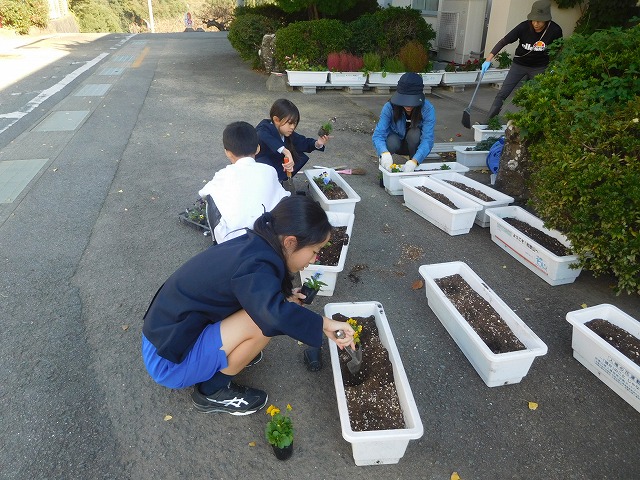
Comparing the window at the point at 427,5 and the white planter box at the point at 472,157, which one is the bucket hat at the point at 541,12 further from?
the window at the point at 427,5

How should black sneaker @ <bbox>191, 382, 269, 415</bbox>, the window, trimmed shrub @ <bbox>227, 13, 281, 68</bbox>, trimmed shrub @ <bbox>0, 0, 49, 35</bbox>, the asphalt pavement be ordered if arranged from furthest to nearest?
trimmed shrub @ <bbox>0, 0, 49, 35</bbox> → the window → trimmed shrub @ <bbox>227, 13, 281, 68</bbox> → black sneaker @ <bbox>191, 382, 269, 415</bbox> → the asphalt pavement

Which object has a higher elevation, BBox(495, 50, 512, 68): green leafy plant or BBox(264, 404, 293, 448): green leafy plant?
BBox(495, 50, 512, 68): green leafy plant

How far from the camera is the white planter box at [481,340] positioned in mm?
2213

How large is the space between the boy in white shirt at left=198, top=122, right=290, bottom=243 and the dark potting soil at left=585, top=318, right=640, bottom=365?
6.73 ft

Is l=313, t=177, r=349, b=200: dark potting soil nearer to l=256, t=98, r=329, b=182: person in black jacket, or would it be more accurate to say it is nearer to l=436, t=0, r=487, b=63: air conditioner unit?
l=256, t=98, r=329, b=182: person in black jacket

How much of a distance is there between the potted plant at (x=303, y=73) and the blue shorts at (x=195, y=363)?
7440mm

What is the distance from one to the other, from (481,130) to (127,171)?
4.43m

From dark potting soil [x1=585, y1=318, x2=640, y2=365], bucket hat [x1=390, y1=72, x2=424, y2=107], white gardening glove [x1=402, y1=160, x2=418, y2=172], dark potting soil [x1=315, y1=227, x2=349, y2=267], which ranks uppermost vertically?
bucket hat [x1=390, y1=72, x2=424, y2=107]

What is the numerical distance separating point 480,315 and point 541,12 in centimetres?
471

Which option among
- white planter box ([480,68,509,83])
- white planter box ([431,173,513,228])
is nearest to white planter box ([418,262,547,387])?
white planter box ([431,173,513,228])

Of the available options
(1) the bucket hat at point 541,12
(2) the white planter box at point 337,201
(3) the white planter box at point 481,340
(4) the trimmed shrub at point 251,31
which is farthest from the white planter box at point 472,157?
(4) the trimmed shrub at point 251,31

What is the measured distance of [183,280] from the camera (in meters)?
1.85

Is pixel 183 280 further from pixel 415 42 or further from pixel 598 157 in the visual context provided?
pixel 415 42

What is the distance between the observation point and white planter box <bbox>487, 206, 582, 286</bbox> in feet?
9.91
